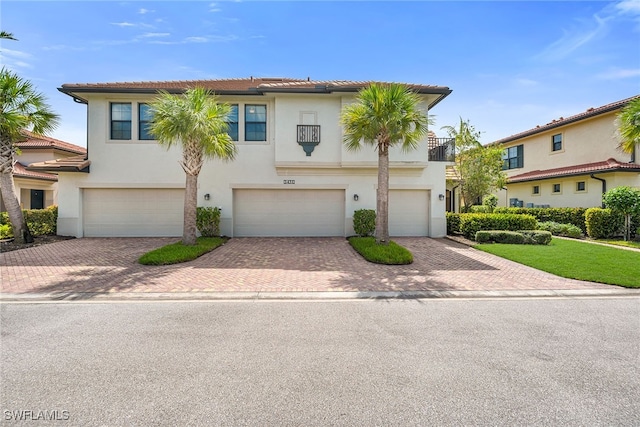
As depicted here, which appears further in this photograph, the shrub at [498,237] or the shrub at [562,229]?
the shrub at [562,229]

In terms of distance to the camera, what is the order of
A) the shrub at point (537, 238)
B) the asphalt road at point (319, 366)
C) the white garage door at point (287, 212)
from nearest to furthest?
the asphalt road at point (319, 366)
the shrub at point (537, 238)
the white garage door at point (287, 212)

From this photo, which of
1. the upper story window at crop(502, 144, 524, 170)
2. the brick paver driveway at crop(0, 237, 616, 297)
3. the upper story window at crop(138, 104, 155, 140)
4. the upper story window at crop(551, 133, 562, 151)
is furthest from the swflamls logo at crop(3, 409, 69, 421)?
the upper story window at crop(502, 144, 524, 170)

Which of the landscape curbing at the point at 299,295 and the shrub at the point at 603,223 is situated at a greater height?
the shrub at the point at 603,223

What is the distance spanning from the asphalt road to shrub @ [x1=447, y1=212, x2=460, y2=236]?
1007cm

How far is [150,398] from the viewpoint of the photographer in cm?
319

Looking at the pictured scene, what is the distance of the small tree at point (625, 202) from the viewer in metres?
14.0

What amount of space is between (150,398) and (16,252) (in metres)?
12.5

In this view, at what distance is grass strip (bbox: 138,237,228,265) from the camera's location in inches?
380

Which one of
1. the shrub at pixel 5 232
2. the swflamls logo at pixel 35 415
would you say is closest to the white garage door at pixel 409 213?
the swflamls logo at pixel 35 415

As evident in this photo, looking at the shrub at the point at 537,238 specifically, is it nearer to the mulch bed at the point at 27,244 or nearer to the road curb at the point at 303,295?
the road curb at the point at 303,295

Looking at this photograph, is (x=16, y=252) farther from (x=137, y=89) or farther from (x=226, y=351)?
(x=226, y=351)

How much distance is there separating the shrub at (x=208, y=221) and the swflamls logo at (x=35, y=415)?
1178 centimetres

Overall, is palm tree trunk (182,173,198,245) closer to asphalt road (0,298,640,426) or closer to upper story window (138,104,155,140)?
upper story window (138,104,155,140)

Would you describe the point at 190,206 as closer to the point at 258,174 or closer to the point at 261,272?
the point at 258,174
